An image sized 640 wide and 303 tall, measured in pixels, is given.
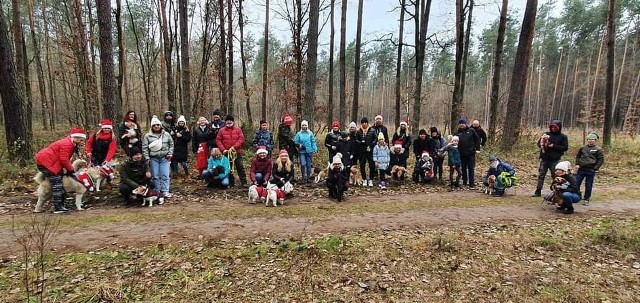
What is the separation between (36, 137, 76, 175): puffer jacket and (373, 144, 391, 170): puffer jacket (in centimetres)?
730

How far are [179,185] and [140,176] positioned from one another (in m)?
1.67

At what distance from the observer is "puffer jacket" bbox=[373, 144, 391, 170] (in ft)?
30.7

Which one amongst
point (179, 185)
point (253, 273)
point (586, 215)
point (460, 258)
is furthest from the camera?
point (179, 185)

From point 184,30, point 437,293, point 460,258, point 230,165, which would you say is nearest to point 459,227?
point 460,258

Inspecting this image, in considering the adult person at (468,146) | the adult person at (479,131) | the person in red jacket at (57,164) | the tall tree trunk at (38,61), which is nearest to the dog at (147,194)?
the person in red jacket at (57,164)

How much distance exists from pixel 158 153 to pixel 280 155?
287 centimetres

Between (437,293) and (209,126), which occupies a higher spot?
(209,126)

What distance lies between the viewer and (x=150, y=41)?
2597 centimetres

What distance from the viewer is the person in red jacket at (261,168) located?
8039mm

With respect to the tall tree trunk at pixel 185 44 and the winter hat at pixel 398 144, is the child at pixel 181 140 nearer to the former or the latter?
the tall tree trunk at pixel 185 44

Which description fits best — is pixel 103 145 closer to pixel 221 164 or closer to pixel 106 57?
pixel 221 164

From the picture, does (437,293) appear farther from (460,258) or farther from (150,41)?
(150,41)

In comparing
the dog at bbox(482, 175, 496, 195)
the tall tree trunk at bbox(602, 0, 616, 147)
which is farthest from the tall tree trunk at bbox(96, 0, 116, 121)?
the tall tree trunk at bbox(602, 0, 616, 147)

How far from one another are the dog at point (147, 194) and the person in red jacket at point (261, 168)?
2.14 metres
